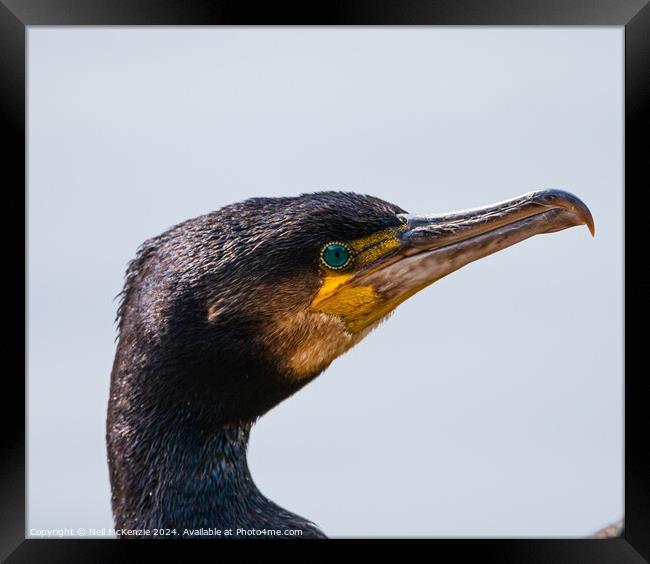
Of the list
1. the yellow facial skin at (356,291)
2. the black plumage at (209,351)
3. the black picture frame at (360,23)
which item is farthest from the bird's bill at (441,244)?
the black picture frame at (360,23)

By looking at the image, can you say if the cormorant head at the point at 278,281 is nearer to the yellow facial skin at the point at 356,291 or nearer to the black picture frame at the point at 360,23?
the yellow facial skin at the point at 356,291

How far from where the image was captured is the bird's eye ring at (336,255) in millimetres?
3350

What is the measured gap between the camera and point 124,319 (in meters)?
3.48

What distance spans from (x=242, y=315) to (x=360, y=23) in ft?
5.96

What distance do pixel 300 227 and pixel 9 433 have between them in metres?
2.13

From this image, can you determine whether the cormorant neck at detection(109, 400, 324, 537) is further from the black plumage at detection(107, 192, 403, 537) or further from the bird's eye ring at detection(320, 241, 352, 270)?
the bird's eye ring at detection(320, 241, 352, 270)

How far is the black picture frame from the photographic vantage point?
3.90m

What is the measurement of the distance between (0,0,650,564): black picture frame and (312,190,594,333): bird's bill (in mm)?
837

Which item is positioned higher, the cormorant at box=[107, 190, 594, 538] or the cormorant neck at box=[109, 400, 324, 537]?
the cormorant at box=[107, 190, 594, 538]

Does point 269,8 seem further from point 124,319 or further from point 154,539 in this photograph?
point 154,539

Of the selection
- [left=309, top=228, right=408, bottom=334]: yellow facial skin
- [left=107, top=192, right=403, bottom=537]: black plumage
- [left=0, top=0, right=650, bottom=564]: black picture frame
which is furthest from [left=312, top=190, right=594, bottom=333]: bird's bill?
[left=0, top=0, right=650, bottom=564]: black picture frame

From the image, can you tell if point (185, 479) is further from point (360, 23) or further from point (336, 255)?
point (360, 23)

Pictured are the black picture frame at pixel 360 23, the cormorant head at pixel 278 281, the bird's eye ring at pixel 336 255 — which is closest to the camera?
the cormorant head at pixel 278 281

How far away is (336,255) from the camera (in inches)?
133
